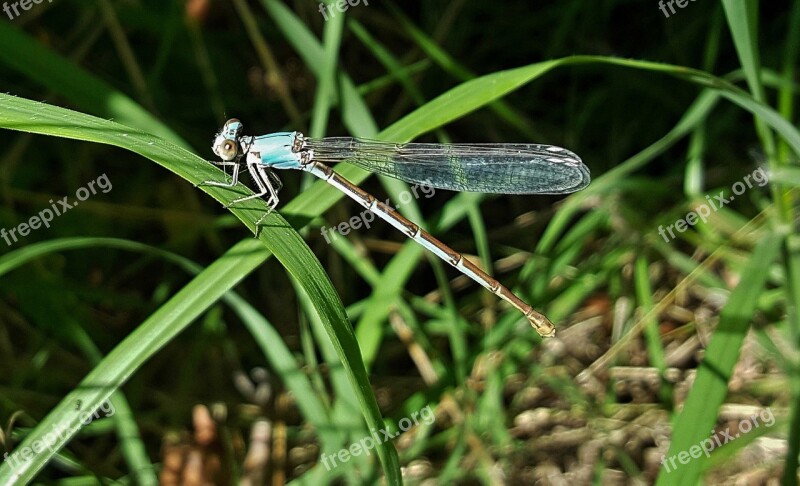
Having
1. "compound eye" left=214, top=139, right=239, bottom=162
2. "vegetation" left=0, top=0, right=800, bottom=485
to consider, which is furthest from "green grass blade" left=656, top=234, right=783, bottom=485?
"compound eye" left=214, top=139, right=239, bottom=162

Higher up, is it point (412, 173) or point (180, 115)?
point (180, 115)

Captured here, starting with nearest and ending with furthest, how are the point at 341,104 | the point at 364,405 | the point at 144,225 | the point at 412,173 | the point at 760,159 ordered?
the point at 364,405
the point at 412,173
the point at 341,104
the point at 760,159
the point at 144,225

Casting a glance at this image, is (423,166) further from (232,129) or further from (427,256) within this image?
(427,256)

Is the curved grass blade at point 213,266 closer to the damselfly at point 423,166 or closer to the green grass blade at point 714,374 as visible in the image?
the damselfly at point 423,166

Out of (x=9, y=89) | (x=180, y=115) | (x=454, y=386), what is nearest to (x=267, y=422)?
(x=454, y=386)

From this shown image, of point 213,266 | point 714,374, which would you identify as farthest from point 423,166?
point 714,374

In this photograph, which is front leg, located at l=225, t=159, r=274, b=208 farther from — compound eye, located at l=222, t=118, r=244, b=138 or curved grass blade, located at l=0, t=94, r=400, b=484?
curved grass blade, located at l=0, t=94, r=400, b=484

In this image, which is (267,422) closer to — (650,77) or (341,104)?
(341,104)
